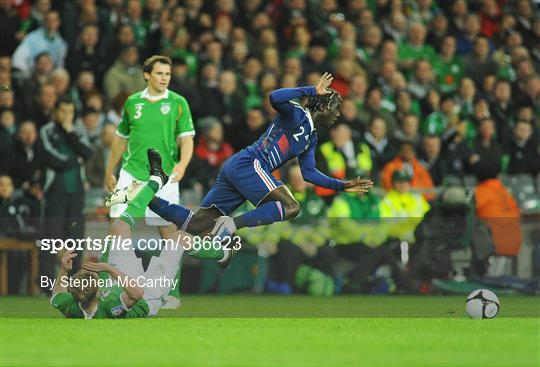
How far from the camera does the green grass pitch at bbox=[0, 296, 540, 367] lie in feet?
24.4

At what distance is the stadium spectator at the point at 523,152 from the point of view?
18016 millimetres

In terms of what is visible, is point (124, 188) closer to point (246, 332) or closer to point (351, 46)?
point (246, 332)

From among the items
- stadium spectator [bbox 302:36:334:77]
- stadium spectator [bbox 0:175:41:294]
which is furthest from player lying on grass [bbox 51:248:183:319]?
stadium spectator [bbox 302:36:334:77]

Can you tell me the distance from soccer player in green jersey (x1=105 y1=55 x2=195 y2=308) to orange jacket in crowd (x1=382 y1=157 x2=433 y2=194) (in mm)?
4949

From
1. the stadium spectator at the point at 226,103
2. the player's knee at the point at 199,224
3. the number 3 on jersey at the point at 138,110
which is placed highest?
the stadium spectator at the point at 226,103

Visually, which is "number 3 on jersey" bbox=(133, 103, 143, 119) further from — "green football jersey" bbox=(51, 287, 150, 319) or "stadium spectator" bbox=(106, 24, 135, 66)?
"stadium spectator" bbox=(106, 24, 135, 66)

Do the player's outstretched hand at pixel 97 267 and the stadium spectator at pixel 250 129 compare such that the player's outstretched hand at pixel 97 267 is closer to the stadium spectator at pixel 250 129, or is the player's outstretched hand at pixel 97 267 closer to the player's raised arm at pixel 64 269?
the player's raised arm at pixel 64 269

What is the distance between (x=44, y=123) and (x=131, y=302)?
570 cm

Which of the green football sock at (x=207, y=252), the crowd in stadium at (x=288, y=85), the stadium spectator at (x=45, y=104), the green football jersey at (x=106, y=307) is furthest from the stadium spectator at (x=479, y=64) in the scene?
the green football jersey at (x=106, y=307)

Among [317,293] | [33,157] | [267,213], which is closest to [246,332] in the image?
[267,213]

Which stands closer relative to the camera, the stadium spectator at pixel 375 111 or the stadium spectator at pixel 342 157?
the stadium spectator at pixel 342 157

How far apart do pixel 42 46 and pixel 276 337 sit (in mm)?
8957

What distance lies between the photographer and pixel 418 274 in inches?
587

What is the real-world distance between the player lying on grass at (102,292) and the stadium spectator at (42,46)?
6605 millimetres
